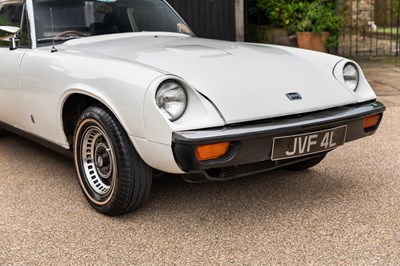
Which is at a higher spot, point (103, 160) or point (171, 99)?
point (171, 99)

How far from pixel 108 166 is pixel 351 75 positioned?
1.62 meters

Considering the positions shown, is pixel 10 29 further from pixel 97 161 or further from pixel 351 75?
pixel 351 75

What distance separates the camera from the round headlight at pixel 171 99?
268cm

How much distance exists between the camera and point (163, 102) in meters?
2.69

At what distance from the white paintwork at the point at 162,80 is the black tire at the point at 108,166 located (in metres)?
0.10

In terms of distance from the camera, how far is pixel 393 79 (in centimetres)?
758

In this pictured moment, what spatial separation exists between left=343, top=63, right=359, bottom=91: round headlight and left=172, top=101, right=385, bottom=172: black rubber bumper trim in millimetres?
391

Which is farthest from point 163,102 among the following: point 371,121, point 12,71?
point 12,71

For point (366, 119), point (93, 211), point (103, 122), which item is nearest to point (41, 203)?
→ point (93, 211)

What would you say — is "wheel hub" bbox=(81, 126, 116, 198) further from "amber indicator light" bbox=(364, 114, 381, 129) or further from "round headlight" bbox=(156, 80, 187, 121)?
"amber indicator light" bbox=(364, 114, 381, 129)

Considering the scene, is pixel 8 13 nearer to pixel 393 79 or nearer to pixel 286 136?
pixel 286 136

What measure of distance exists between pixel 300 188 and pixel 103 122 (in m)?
1.39

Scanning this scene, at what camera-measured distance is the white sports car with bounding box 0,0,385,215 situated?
8.75ft

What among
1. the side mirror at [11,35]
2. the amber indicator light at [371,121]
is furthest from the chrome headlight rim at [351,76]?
the side mirror at [11,35]
